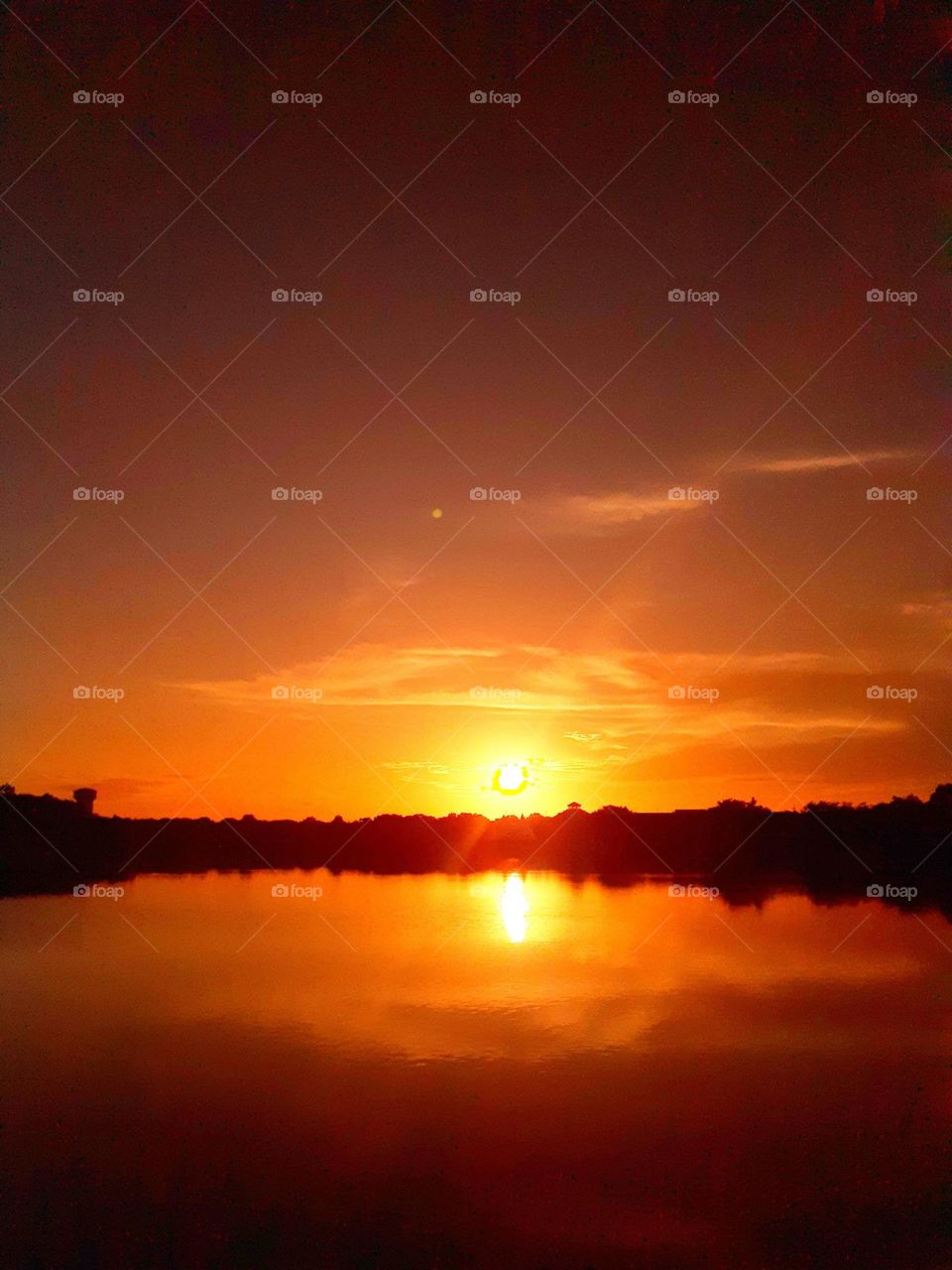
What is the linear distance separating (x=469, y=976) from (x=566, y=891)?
1388 inches

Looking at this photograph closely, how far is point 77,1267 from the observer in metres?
11.1

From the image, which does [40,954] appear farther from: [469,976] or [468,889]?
[468,889]

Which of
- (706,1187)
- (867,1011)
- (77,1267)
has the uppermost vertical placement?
(867,1011)

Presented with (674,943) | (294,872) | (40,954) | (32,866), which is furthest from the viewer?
(294,872)

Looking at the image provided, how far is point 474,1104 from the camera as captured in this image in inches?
700

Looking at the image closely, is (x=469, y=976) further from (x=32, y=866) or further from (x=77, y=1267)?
(x=32, y=866)

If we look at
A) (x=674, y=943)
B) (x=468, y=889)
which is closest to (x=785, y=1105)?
(x=674, y=943)

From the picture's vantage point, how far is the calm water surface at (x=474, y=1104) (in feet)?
39.6

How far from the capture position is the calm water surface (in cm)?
1207

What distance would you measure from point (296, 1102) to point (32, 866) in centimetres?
4546

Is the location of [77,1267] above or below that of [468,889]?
below

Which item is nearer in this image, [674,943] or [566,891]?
[674,943]

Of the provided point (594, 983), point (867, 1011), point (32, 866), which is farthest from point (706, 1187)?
point (32, 866)

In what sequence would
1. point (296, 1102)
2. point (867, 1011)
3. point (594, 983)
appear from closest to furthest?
point (296, 1102) < point (867, 1011) < point (594, 983)
